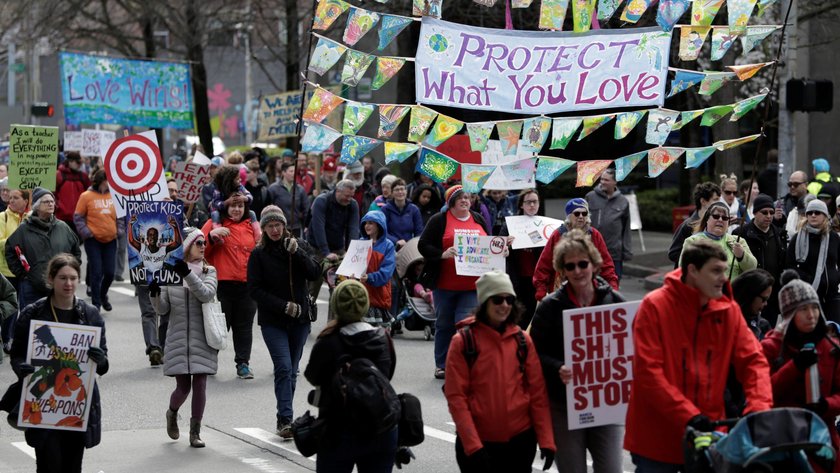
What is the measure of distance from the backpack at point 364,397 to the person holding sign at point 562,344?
83 cm

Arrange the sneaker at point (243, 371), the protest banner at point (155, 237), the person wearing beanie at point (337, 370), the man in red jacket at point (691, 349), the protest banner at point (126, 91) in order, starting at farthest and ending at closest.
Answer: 1. the protest banner at point (126, 91)
2. the sneaker at point (243, 371)
3. the protest banner at point (155, 237)
4. the person wearing beanie at point (337, 370)
5. the man in red jacket at point (691, 349)

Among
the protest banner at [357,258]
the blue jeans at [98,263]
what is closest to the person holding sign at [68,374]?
the protest banner at [357,258]

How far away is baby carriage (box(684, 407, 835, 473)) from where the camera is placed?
538 centimetres

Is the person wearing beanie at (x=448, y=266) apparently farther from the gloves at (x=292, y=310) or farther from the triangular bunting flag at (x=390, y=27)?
the triangular bunting flag at (x=390, y=27)

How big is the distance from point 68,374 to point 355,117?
9.06 feet

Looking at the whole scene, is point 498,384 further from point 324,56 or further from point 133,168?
point 133,168

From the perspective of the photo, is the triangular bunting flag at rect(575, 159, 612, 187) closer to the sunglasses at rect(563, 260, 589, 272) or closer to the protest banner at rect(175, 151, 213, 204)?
the sunglasses at rect(563, 260, 589, 272)

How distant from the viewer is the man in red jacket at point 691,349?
5902 mm

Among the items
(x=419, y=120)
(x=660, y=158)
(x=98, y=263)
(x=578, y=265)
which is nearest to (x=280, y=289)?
(x=419, y=120)

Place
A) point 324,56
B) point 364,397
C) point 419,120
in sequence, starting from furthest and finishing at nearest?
point 324,56
point 419,120
point 364,397

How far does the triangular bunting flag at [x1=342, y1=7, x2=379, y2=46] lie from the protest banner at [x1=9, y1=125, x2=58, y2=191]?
820cm

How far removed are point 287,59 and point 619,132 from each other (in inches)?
907

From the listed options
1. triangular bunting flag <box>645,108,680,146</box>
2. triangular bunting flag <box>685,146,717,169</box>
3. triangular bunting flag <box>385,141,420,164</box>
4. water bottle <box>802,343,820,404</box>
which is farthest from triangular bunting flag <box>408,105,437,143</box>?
water bottle <box>802,343,820,404</box>

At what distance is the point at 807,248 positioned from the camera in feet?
37.4
